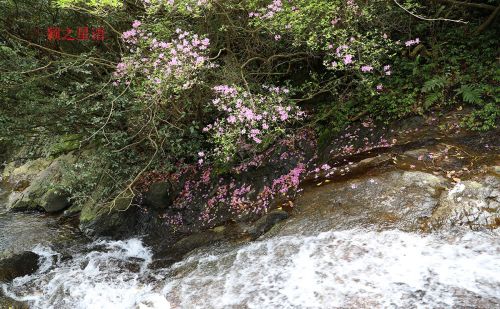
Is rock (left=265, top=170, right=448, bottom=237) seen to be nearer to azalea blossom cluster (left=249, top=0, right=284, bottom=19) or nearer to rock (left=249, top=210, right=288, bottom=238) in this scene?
rock (left=249, top=210, right=288, bottom=238)

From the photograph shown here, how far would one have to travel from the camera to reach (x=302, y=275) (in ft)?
15.4

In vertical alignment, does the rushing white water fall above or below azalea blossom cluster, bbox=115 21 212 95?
below

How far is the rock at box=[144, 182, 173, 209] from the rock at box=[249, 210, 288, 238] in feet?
9.09

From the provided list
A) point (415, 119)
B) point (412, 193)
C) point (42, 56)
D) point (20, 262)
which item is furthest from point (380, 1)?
point (20, 262)

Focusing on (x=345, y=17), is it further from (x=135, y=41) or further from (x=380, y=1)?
(x=135, y=41)

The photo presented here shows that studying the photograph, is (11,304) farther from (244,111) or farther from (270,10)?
(270,10)

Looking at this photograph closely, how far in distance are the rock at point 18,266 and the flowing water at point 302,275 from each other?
0.63 ft

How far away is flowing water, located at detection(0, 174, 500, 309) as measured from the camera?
4031 mm

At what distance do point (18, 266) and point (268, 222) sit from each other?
15.1ft

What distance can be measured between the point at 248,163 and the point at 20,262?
14.9 ft

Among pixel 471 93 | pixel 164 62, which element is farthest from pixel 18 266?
pixel 471 93

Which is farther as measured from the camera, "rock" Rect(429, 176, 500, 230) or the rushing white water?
"rock" Rect(429, 176, 500, 230)

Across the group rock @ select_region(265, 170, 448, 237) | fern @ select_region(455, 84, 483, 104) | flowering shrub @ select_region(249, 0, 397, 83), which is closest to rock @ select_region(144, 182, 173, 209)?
rock @ select_region(265, 170, 448, 237)

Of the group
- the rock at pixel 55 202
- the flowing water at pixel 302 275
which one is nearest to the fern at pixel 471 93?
the flowing water at pixel 302 275
